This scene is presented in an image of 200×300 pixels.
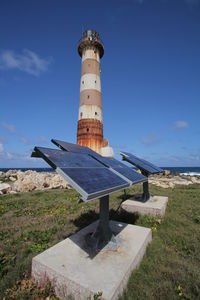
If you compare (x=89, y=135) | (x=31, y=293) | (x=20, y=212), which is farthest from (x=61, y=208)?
(x=89, y=135)

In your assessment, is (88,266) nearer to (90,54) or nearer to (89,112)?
(89,112)

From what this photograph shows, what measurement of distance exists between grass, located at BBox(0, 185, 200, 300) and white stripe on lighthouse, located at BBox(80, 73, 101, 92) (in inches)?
620

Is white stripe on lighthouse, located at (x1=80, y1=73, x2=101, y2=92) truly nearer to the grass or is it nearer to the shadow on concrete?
the grass

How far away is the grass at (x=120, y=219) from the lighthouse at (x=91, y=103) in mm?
11182

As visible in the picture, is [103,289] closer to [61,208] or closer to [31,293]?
[31,293]

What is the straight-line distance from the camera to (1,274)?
462cm

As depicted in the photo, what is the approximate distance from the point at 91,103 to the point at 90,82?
2939 mm

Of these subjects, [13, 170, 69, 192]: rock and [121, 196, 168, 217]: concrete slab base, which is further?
[13, 170, 69, 192]: rock

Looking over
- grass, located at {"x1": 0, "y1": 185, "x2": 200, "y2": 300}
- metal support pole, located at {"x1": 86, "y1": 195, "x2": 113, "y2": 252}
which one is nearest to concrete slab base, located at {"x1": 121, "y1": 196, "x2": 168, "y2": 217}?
grass, located at {"x1": 0, "y1": 185, "x2": 200, "y2": 300}

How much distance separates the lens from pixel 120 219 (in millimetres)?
8750

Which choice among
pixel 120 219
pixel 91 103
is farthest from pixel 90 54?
pixel 120 219

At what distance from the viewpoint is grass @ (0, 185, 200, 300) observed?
3.94 metres

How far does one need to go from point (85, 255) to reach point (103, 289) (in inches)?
55.8

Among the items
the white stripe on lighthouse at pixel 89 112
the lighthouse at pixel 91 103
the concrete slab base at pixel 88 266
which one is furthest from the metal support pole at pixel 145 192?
the white stripe on lighthouse at pixel 89 112
